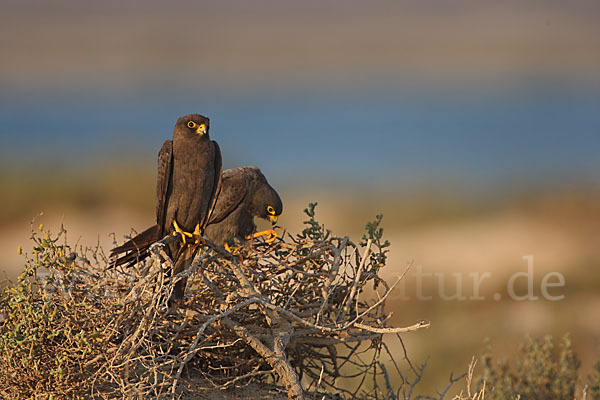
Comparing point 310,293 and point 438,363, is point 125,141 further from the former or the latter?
point 310,293

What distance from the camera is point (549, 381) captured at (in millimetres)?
8391

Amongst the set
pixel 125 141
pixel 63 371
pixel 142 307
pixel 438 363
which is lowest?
pixel 438 363

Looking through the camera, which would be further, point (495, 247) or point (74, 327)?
point (495, 247)

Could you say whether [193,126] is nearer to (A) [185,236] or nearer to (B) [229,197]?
(B) [229,197]

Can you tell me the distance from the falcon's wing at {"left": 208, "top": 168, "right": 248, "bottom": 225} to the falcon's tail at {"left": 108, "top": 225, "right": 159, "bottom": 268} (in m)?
0.80

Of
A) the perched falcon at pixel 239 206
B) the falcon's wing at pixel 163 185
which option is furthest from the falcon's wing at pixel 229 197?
the falcon's wing at pixel 163 185

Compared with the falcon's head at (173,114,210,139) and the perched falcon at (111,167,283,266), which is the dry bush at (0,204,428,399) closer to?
the perched falcon at (111,167,283,266)

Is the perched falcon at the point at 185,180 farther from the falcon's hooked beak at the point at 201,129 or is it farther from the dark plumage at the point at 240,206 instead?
the dark plumage at the point at 240,206

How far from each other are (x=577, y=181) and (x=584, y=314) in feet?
58.4

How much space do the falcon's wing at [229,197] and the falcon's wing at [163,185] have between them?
2.07 feet

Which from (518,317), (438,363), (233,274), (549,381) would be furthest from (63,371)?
(518,317)

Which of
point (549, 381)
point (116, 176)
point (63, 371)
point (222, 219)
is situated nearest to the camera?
point (63, 371)

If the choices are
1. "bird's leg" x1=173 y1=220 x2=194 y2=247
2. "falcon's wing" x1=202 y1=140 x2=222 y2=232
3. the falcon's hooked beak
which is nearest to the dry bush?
"bird's leg" x1=173 y1=220 x2=194 y2=247

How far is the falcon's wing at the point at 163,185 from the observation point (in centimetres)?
582
